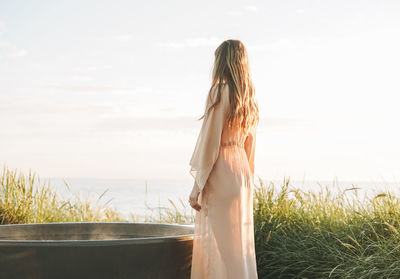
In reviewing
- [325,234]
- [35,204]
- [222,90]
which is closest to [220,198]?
[222,90]

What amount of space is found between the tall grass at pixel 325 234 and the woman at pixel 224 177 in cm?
85

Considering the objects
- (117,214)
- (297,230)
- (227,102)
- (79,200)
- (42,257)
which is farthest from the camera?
(117,214)

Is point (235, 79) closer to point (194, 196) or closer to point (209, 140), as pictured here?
point (209, 140)

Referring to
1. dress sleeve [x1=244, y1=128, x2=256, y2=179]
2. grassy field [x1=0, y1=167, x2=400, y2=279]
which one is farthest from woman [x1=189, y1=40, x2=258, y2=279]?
grassy field [x1=0, y1=167, x2=400, y2=279]

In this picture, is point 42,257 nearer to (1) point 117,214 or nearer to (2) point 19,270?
(2) point 19,270

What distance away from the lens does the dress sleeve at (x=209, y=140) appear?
9.41 ft

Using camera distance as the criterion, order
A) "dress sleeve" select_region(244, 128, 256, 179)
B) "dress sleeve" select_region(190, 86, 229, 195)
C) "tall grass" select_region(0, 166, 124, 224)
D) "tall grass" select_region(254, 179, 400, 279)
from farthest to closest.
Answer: "tall grass" select_region(0, 166, 124, 224) → "tall grass" select_region(254, 179, 400, 279) → "dress sleeve" select_region(244, 128, 256, 179) → "dress sleeve" select_region(190, 86, 229, 195)

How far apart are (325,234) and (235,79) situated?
163cm

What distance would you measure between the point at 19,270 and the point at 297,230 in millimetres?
2246

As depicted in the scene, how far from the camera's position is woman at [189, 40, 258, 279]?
289cm

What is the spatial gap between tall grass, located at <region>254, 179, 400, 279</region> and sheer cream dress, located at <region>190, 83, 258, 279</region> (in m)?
0.83

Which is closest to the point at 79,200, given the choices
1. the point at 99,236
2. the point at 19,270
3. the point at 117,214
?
the point at 117,214

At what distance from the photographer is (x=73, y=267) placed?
8.79 feet

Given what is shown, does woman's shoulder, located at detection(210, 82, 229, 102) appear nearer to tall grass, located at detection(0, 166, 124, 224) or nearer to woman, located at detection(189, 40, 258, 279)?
woman, located at detection(189, 40, 258, 279)
